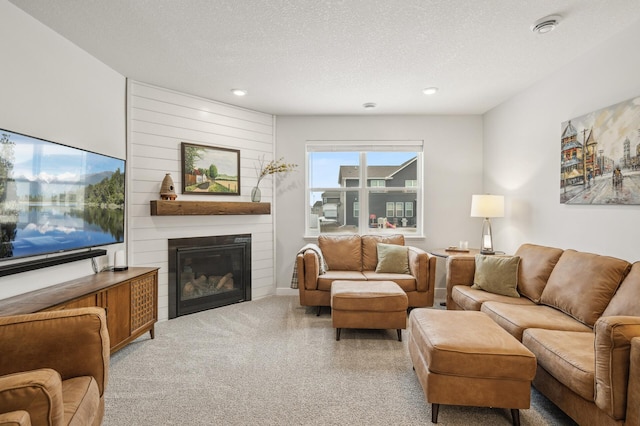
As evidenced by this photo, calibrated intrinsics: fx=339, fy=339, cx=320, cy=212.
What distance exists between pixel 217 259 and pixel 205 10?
281 centimetres

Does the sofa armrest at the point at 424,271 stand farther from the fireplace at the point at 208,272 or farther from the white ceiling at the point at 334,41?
the fireplace at the point at 208,272

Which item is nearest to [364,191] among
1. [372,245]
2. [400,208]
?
[400,208]

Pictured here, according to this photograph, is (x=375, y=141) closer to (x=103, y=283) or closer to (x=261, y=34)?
(x=261, y=34)

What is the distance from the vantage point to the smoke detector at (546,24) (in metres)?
2.32

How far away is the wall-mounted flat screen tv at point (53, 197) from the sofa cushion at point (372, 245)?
9.10 ft

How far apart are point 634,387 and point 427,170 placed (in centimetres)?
357

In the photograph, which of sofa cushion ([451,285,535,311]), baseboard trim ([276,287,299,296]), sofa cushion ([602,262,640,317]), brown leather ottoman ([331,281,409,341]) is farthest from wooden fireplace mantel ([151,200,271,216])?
sofa cushion ([602,262,640,317])

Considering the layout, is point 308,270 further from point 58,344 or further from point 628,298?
point 628,298

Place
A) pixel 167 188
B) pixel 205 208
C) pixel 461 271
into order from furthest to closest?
pixel 205 208 < pixel 167 188 < pixel 461 271

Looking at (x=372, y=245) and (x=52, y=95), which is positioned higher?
(x=52, y=95)

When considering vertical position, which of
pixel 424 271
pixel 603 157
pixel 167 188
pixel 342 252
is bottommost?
pixel 424 271

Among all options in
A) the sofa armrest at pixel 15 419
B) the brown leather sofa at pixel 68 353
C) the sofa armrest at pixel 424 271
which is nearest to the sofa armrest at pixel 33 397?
the sofa armrest at pixel 15 419

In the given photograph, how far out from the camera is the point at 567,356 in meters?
1.80

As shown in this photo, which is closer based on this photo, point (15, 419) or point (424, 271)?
point (15, 419)
